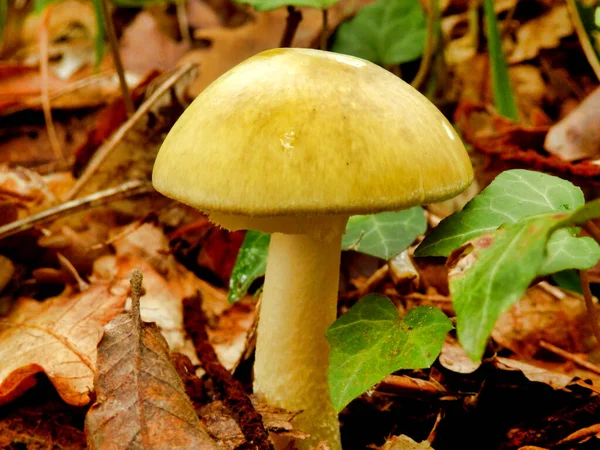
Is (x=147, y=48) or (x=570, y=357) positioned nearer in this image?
(x=570, y=357)

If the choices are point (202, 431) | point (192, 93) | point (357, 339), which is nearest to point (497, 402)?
point (357, 339)

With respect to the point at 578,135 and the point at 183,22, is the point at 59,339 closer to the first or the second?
the point at 578,135

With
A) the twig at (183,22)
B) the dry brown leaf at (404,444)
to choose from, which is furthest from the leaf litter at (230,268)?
the twig at (183,22)

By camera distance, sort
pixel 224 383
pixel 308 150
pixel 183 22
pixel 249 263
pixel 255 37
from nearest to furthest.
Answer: pixel 308 150 < pixel 224 383 < pixel 249 263 < pixel 255 37 < pixel 183 22

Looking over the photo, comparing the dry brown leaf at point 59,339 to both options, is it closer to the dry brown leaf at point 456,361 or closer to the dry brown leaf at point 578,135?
the dry brown leaf at point 456,361

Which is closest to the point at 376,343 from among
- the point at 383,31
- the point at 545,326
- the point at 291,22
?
the point at 545,326

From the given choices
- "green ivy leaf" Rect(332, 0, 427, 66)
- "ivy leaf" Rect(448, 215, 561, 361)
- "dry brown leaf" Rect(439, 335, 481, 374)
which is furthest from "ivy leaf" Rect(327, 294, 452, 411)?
"green ivy leaf" Rect(332, 0, 427, 66)
